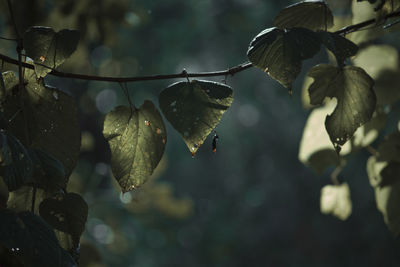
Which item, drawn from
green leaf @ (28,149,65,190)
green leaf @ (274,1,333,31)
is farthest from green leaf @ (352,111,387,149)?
green leaf @ (28,149,65,190)

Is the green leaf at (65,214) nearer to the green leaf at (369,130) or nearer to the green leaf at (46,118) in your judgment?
the green leaf at (46,118)

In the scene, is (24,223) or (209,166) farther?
(209,166)

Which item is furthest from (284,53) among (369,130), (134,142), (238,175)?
(238,175)

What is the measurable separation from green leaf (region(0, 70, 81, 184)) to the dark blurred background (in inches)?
60.7

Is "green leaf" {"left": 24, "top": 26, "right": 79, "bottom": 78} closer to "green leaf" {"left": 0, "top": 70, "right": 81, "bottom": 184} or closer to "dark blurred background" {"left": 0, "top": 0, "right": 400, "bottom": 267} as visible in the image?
"green leaf" {"left": 0, "top": 70, "right": 81, "bottom": 184}

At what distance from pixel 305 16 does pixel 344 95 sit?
89 millimetres

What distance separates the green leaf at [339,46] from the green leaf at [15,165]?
0.24 metres

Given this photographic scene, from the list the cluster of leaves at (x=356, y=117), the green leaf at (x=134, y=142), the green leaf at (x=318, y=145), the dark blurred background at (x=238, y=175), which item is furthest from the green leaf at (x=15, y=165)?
the dark blurred background at (x=238, y=175)

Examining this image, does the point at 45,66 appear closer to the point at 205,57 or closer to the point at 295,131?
the point at 205,57

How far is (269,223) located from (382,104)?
6388 millimetres

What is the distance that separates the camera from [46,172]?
0.31m

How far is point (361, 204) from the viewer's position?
516cm

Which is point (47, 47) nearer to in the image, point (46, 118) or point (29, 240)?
point (46, 118)

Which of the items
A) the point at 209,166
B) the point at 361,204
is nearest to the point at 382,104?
the point at 361,204
